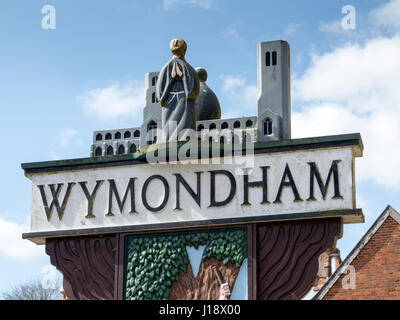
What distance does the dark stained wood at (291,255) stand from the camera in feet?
89.5

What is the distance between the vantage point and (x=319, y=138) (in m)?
28.0

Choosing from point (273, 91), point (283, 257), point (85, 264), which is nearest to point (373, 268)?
point (283, 257)

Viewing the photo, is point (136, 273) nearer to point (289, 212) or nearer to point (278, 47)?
point (289, 212)

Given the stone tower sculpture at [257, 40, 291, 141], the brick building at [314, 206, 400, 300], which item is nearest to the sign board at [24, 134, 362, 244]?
the stone tower sculpture at [257, 40, 291, 141]

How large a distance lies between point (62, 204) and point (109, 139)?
242 centimetres

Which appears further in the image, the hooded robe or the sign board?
the hooded robe

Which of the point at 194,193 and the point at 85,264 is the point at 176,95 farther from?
the point at 85,264

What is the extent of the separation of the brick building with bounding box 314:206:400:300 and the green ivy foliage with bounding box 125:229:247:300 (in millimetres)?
3241

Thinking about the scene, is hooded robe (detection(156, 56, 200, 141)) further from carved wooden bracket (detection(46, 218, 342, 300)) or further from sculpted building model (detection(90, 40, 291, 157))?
carved wooden bracket (detection(46, 218, 342, 300))

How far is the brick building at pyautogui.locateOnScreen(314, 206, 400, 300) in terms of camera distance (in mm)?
25344

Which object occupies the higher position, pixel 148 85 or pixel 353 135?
pixel 148 85
